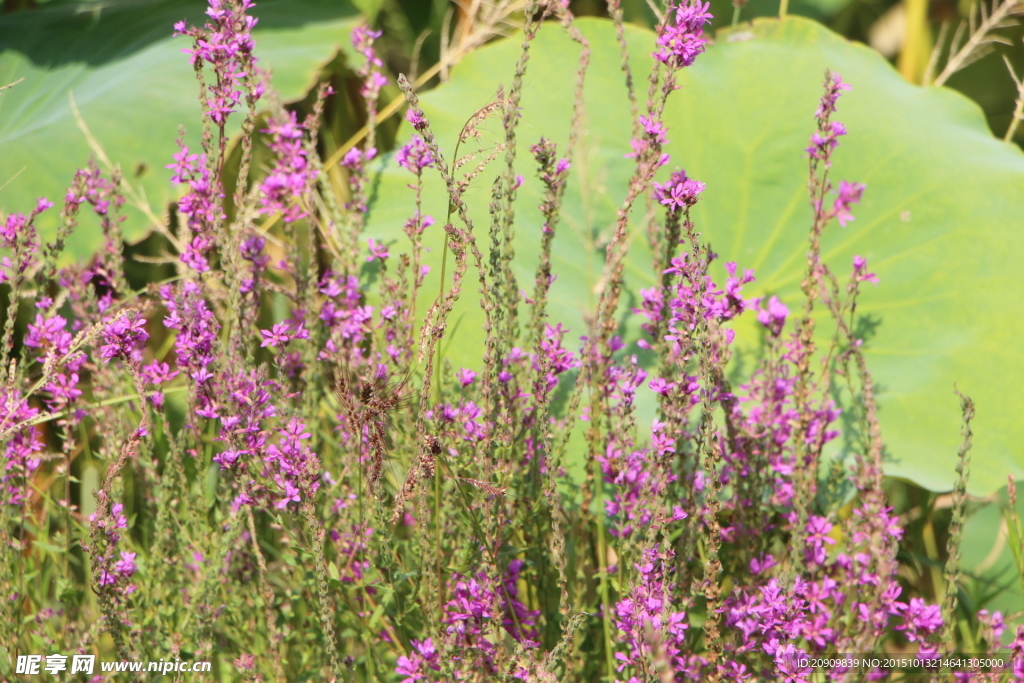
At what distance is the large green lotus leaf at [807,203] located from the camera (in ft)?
5.36

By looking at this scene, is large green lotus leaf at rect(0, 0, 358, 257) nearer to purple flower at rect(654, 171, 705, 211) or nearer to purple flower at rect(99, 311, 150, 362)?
purple flower at rect(99, 311, 150, 362)

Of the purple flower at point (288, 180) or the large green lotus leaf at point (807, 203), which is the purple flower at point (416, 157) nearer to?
the purple flower at point (288, 180)

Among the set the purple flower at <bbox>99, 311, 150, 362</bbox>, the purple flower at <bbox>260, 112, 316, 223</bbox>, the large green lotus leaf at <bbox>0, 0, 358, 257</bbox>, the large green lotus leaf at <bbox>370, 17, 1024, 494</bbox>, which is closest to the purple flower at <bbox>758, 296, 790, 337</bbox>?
the large green lotus leaf at <bbox>370, 17, 1024, 494</bbox>

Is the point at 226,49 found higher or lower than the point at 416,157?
higher

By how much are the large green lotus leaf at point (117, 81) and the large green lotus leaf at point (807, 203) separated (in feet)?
1.69

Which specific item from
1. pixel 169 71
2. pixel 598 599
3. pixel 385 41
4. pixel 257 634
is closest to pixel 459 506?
pixel 598 599

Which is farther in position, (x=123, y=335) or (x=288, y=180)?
(x=288, y=180)

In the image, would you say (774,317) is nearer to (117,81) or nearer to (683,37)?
(683,37)

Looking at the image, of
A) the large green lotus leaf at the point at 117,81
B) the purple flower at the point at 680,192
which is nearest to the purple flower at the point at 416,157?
the purple flower at the point at 680,192

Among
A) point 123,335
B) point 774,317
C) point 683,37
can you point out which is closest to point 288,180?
point 123,335

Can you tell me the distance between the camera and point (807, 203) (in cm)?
182

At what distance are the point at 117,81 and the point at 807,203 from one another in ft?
5.12

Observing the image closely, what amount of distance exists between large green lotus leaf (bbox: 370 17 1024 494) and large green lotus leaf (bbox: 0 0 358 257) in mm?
515

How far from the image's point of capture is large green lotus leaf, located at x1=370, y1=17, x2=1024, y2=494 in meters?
1.63
